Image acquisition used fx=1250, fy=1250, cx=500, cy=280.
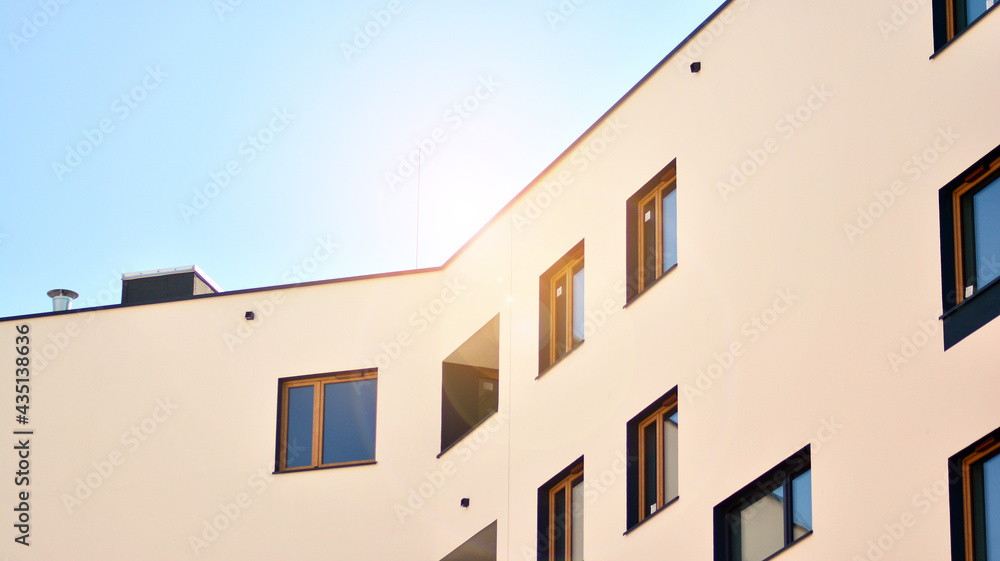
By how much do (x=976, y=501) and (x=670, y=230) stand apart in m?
5.59

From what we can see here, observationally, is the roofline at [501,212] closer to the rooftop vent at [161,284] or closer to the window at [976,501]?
the rooftop vent at [161,284]

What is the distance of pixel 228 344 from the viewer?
782 inches

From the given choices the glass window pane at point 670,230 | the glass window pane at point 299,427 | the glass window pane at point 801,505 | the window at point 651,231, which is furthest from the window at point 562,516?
the glass window pane at point 299,427

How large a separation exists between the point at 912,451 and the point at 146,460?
41.2 feet

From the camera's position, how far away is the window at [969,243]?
10820mm

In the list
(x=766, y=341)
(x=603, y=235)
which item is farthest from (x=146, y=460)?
(x=766, y=341)

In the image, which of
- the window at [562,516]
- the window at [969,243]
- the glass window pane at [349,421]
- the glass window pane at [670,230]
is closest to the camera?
the window at [969,243]

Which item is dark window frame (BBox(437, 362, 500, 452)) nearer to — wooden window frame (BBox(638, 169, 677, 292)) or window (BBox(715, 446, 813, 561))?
wooden window frame (BBox(638, 169, 677, 292))

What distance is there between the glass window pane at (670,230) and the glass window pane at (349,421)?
6065 millimetres

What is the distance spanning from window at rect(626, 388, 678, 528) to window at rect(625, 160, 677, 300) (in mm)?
1552

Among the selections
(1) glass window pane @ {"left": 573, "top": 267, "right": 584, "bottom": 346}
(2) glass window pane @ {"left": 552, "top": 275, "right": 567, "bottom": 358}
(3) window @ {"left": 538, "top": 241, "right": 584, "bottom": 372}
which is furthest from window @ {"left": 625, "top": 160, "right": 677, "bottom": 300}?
(2) glass window pane @ {"left": 552, "top": 275, "right": 567, "bottom": 358}

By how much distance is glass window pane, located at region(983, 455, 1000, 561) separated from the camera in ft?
33.9

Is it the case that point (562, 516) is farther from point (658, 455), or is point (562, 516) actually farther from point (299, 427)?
point (299, 427)

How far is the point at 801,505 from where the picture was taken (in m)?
12.3
